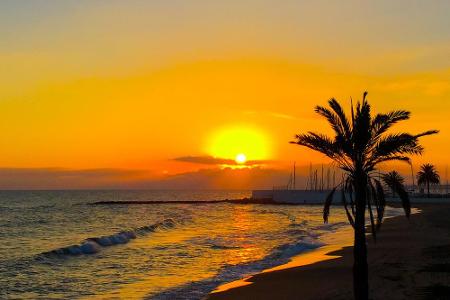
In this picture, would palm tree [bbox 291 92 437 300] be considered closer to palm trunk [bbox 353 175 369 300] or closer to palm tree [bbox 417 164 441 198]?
palm trunk [bbox 353 175 369 300]

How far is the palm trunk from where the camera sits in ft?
52.0

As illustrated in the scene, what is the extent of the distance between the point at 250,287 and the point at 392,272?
6.45 meters

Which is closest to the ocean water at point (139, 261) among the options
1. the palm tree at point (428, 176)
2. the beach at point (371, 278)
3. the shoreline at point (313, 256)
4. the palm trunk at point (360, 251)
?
the shoreline at point (313, 256)

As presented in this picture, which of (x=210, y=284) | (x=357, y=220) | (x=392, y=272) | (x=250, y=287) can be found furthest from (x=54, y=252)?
(x=357, y=220)

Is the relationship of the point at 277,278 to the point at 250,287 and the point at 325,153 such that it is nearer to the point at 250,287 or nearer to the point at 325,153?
the point at 250,287

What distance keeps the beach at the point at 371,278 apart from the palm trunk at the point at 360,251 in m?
2.25

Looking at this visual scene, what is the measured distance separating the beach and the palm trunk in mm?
2250

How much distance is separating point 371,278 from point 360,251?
5.80 meters

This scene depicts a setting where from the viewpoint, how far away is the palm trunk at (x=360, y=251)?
15.8 meters

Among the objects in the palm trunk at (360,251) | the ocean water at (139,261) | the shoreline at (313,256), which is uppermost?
the palm trunk at (360,251)

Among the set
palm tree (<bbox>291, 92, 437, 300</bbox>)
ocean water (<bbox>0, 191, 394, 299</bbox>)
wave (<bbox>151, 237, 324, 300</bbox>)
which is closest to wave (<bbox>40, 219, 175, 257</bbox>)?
ocean water (<bbox>0, 191, 394, 299</bbox>)

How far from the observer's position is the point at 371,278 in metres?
21.4

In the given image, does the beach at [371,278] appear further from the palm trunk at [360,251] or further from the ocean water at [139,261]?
the palm trunk at [360,251]

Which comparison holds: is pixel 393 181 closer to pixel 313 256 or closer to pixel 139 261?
pixel 313 256
